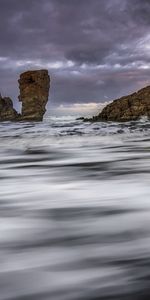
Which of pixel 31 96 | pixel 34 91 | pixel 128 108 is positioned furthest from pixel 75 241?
pixel 34 91

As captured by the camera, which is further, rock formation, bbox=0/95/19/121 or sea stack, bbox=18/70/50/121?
sea stack, bbox=18/70/50/121

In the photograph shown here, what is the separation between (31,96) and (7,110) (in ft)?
22.4

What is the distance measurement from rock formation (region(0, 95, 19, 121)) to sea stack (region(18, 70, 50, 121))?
9.05ft

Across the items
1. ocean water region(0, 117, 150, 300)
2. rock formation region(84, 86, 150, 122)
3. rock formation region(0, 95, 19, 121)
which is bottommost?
ocean water region(0, 117, 150, 300)

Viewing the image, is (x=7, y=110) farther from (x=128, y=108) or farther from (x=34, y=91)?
(x=128, y=108)

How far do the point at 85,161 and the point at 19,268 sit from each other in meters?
6.04

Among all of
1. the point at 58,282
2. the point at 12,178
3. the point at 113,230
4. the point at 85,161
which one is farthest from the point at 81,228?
the point at 85,161

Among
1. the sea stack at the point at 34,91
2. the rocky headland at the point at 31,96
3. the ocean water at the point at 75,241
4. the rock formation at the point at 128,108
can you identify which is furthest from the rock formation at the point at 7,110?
the ocean water at the point at 75,241

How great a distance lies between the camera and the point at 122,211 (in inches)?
135

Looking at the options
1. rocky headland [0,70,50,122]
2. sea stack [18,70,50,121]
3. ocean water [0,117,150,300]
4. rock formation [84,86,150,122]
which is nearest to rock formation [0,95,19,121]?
rocky headland [0,70,50,122]

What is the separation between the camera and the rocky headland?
9369 cm

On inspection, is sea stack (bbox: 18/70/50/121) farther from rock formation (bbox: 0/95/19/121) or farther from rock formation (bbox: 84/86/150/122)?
rock formation (bbox: 84/86/150/122)

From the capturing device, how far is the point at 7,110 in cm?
9675

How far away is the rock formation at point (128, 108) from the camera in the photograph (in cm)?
3891
